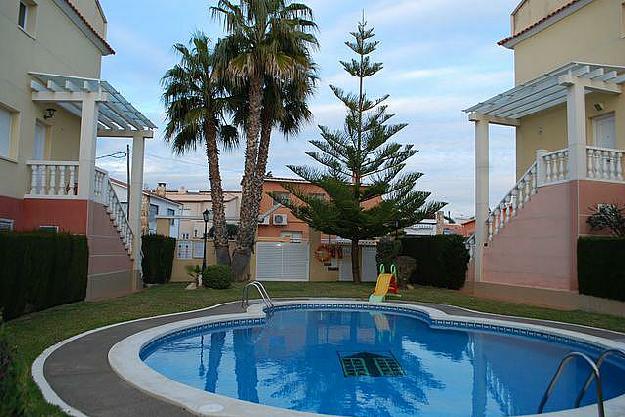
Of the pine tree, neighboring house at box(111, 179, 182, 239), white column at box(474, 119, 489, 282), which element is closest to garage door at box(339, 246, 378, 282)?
the pine tree

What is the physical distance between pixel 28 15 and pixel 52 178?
418 cm

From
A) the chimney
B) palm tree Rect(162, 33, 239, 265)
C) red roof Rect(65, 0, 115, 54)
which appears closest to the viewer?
red roof Rect(65, 0, 115, 54)

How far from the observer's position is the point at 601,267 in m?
11.3

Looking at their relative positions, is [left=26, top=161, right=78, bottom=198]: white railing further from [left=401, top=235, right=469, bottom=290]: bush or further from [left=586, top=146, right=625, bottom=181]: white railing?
[left=586, top=146, right=625, bottom=181]: white railing

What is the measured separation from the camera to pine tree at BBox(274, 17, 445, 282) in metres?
20.0

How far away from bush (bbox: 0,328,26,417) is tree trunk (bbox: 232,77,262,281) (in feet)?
51.4

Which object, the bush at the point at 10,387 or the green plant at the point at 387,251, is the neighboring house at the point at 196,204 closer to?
the green plant at the point at 387,251

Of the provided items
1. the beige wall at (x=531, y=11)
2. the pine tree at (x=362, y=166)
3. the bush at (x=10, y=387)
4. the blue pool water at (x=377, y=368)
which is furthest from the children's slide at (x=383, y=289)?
the bush at (x=10, y=387)

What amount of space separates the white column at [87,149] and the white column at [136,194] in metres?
3.78

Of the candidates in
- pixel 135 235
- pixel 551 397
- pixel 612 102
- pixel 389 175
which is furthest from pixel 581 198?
pixel 135 235

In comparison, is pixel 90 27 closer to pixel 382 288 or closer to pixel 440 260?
pixel 382 288

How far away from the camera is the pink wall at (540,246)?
497 inches

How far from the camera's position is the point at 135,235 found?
16.7 m

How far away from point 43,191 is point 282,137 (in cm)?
955
